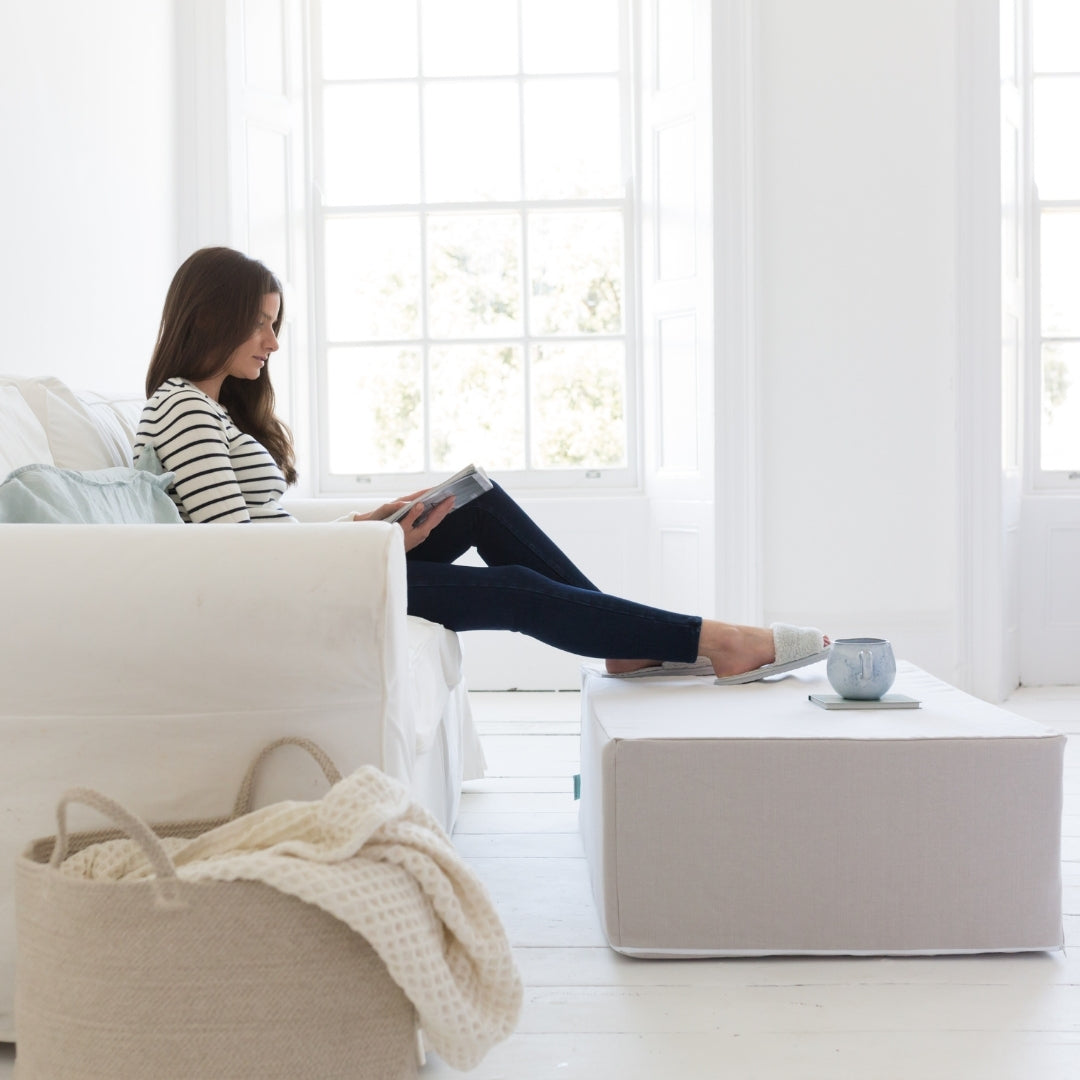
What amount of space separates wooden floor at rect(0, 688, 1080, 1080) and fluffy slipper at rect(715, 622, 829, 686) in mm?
481

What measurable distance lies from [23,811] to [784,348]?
3066 millimetres

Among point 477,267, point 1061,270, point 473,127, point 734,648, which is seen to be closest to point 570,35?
point 473,127

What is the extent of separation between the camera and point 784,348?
13.1 ft

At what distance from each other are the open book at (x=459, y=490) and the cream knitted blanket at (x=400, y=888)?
110 cm

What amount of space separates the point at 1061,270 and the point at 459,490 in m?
2.87

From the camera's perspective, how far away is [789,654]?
2.21 meters

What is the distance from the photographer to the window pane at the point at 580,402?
14.6 ft

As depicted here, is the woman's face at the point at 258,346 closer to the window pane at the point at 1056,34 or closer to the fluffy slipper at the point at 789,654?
the fluffy slipper at the point at 789,654

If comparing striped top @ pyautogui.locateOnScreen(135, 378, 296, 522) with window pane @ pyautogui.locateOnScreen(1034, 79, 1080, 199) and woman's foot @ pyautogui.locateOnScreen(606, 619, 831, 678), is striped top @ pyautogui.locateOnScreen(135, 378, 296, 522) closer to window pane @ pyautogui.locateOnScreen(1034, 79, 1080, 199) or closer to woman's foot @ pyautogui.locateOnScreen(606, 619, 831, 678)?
woman's foot @ pyautogui.locateOnScreen(606, 619, 831, 678)

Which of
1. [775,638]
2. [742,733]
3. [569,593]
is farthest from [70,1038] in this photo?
[775,638]

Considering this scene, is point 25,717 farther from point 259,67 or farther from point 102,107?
point 259,67

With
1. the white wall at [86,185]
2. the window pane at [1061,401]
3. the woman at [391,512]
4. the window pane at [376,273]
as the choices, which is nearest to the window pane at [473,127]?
the window pane at [376,273]

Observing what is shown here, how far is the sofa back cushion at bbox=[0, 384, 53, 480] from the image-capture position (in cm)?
192

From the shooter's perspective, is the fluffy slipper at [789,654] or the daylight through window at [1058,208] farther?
the daylight through window at [1058,208]
